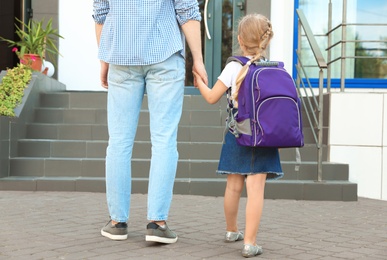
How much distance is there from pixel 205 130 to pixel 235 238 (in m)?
3.50

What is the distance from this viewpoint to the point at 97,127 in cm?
778

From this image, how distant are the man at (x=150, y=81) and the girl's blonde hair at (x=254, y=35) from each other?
27 centimetres

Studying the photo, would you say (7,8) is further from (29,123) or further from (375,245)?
(375,245)

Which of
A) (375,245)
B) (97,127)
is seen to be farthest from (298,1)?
(375,245)

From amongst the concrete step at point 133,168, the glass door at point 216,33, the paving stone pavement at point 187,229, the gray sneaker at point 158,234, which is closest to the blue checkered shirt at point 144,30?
the gray sneaker at point 158,234

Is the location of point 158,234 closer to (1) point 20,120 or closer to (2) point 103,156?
(2) point 103,156

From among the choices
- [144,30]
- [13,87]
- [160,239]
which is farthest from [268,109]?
[13,87]

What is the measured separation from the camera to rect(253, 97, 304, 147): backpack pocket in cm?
381

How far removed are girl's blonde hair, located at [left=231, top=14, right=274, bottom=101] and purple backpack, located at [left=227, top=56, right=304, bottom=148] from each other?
12 cm

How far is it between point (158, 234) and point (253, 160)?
683 mm

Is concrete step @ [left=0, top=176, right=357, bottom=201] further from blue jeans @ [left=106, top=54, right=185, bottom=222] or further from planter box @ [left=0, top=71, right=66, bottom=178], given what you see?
blue jeans @ [left=106, top=54, right=185, bottom=222]

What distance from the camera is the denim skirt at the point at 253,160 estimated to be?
401 cm

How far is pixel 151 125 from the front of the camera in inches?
164

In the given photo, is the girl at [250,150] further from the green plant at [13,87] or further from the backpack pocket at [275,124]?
the green plant at [13,87]
